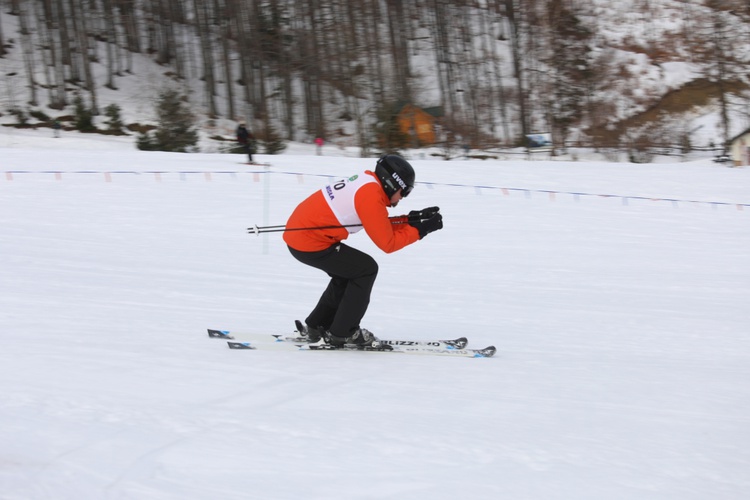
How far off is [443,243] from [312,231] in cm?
606

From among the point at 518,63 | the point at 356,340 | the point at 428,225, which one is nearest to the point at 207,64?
the point at 518,63

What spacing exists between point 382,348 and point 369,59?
29682 mm

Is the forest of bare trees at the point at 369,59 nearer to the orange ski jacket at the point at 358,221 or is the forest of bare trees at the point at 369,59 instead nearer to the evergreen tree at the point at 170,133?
the evergreen tree at the point at 170,133

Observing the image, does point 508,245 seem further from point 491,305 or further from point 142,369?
point 142,369

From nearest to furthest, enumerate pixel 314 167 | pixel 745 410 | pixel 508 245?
pixel 745 410
pixel 508 245
pixel 314 167

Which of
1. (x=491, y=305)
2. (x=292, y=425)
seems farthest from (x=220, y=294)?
(x=292, y=425)

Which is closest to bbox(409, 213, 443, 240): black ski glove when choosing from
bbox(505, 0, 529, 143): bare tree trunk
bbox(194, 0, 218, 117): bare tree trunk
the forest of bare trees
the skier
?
the skier

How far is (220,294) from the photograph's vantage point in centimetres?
760

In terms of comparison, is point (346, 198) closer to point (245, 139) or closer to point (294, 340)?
point (294, 340)

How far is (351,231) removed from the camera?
5.02 metres

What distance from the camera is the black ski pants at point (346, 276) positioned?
16.8ft

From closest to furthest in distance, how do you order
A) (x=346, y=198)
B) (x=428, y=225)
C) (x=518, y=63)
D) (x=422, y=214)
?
(x=346, y=198) < (x=428, y=225) < (x=422, y=214) < (x=518, y=63)

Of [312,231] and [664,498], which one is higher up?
[312,231]

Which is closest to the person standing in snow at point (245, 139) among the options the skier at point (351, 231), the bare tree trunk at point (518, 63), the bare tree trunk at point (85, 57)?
the skier at point (351, 231)
